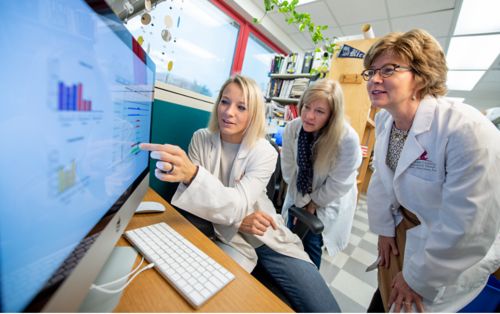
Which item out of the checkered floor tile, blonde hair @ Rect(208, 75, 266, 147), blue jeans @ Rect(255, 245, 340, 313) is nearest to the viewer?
blue jeans @ Rect(255, 245, 340, 313)

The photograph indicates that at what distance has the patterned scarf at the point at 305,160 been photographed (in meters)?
1.27

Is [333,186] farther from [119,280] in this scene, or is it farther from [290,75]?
[290,75]

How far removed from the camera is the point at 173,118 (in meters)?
0.91

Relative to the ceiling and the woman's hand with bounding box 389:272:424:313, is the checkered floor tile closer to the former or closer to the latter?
the woman's hand with bounding box 389:272:424:313

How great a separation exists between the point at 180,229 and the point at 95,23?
0.49 meters

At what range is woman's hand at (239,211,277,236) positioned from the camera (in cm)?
72

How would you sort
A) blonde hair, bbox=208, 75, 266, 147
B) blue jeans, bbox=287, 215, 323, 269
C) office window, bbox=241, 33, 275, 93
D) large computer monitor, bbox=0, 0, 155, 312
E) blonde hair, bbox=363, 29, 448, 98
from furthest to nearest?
office window, bbox=241, 33, 275, 93 < blue jeans, bbox=287, 215, 323, 269 < blonde hair, bbox=208, 75, 266, 147 < blonde hair, bbox=363, 29, 448, 98 < large computer monitor, bbox=0, 0, 155, 312

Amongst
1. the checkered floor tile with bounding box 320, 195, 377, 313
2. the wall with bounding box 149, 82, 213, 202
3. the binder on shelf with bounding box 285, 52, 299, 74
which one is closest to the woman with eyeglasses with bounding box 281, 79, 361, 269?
the checkered floor tile with bounding box 320, 195, 377, 313

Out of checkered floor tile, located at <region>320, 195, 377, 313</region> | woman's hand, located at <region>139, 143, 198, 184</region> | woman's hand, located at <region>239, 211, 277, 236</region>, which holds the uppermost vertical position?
woman's hand, located at <region>139, 143, 198, 184</region>

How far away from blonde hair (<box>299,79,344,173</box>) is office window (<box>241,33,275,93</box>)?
197 cm

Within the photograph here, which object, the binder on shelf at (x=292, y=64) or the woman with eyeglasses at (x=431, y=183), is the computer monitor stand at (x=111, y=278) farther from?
the binder on shelf at (x=292, y=64)

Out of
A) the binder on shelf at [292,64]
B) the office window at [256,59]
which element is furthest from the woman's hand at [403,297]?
the office window at [256,59]

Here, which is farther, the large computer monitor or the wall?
the wall

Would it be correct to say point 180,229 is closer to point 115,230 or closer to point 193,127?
point 115,230
